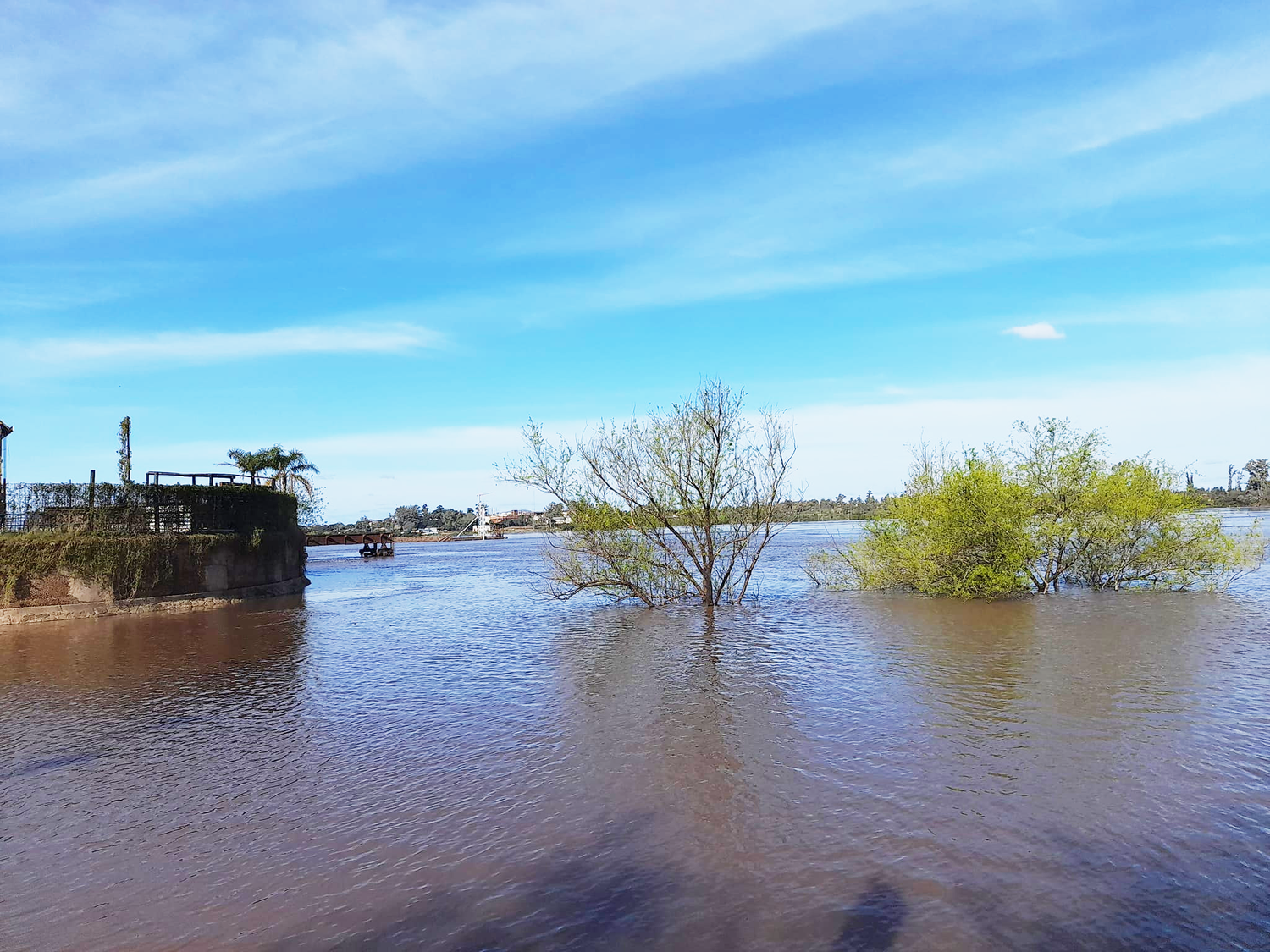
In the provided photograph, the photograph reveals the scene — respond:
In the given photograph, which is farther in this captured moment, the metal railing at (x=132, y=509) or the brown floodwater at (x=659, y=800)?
the metal railing at (x=132, y=509)

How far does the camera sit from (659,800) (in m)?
7.73

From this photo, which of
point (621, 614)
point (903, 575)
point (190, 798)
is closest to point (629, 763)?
point (190, 798)

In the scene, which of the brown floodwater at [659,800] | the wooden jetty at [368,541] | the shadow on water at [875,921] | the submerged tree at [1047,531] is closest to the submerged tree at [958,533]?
the submerged tree at [1047,531]

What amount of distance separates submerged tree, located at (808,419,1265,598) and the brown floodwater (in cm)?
640

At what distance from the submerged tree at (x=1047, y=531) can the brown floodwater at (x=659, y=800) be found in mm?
6402

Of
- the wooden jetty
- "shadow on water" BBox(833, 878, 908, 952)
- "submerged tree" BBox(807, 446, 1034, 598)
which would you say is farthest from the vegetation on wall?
the wooden jetty

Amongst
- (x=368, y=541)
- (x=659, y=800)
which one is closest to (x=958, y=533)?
(x=659, y=800)

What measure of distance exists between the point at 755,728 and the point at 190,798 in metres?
6.36

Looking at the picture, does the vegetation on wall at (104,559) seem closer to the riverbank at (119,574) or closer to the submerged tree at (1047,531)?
the riverbank at (119,574)

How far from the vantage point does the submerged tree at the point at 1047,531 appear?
72.9ft

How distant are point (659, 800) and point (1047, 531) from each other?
65.5ft

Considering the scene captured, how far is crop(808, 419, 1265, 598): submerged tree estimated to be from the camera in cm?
2222

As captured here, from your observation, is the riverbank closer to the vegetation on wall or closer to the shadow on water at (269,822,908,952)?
the vegetation on wall

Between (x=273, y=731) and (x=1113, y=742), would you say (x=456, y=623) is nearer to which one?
(x=273, y=731)
